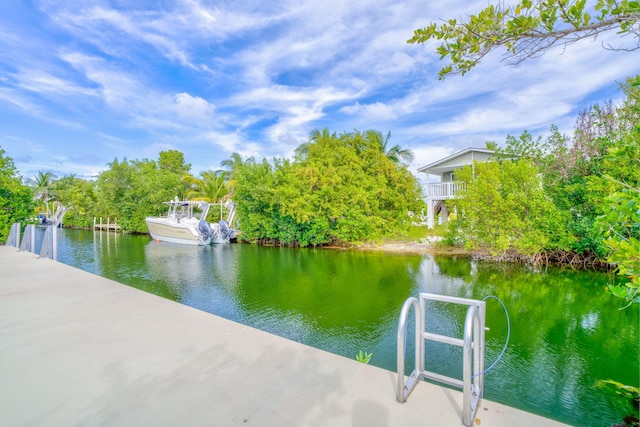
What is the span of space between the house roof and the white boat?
477 inches

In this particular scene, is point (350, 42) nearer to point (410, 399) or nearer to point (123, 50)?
point (123, 50)

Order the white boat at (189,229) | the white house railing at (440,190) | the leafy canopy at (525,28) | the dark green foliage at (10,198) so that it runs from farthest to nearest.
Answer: the white boat at (189,229) → the white house railing at (440,190) → the dark green foliage at (10,198) → the leafy canopy at (525,28)

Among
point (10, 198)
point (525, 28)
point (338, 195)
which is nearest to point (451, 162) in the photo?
point (338, 195)

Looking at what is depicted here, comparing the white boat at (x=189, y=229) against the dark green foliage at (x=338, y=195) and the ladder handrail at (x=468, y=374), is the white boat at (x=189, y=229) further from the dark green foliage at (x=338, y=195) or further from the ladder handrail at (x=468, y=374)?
the ladder handrail at (x=468, y=374)

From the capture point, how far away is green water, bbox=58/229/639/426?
3799 mm

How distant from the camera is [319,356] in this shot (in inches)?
107

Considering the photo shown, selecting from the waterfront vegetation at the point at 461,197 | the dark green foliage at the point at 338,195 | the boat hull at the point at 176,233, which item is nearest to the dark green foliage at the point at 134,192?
the waterfront vegetation at the point at 461,197

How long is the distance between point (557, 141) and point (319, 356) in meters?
12.1

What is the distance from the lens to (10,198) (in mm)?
11391

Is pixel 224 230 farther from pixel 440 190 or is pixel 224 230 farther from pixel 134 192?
pixel 134 192

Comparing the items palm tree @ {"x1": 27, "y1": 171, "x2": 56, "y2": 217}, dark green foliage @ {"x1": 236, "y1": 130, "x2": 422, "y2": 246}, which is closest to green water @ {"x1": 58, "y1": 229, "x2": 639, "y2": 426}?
dark green foliage @ {"x1": 236, "y1": 130, "x2": 422, "y2": 246}

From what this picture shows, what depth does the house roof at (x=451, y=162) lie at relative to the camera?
56.5 ft

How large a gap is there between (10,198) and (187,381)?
44.3ft

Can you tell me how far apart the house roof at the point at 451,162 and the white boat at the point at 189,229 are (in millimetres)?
12115
